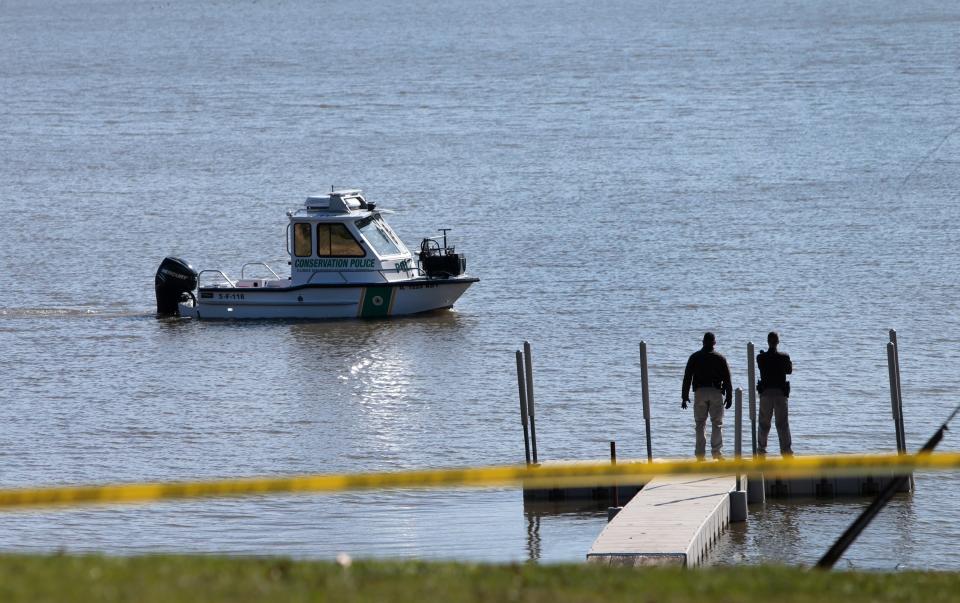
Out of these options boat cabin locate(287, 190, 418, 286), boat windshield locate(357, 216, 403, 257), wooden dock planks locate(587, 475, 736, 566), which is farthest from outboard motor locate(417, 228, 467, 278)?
wooden dock planks locate(587, 475, 736, 566)

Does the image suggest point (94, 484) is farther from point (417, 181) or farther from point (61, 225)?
point (417, 181)

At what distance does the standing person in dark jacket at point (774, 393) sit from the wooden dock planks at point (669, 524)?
3.09ft

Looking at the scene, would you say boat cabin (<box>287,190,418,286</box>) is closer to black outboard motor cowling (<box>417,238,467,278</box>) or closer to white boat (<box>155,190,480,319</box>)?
white boat (<box>155,190,480,319</box>)

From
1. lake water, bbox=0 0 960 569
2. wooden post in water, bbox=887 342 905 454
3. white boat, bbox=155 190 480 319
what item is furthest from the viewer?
white boat, bbox=155 190 480 319

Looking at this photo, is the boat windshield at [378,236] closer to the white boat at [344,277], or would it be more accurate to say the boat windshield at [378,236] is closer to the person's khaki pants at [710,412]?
the white boat at [344,277]

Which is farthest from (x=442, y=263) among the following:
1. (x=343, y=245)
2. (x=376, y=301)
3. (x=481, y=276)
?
(x=481, y=276)

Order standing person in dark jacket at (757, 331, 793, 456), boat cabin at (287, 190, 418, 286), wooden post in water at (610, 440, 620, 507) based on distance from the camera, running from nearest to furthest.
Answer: wooden post in water at (610, 440, 620, 507), standing person in dark jacket at (757, 331, 793, 456), boat cabin at (287, 190, 418, 286)

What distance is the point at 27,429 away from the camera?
965 inches

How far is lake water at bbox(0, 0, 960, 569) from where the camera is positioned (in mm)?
18953

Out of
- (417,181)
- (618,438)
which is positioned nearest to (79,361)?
(618,438)

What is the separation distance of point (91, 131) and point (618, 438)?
52.4 meters

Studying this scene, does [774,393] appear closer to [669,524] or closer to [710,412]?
[710,412]

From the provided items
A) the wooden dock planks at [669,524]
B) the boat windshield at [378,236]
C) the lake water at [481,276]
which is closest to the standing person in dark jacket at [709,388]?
the wooden dock planks at [669,524]

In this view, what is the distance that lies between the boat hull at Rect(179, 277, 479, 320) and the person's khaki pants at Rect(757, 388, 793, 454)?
1501 cm
